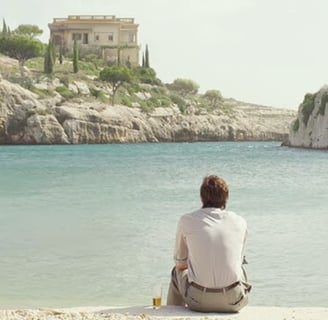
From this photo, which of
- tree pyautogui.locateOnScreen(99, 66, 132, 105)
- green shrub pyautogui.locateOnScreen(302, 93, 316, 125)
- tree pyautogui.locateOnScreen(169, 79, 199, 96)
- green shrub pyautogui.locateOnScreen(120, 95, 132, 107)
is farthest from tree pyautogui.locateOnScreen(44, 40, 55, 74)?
tree pyautogui.locateOnScreen(169, 79, 199, 96)

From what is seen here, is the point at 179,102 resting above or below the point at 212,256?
above

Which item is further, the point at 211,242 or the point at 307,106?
the point at 307,106

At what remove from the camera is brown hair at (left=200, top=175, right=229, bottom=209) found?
6.89 meters

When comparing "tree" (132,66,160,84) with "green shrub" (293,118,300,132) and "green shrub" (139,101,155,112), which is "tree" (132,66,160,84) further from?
"green shrub" (293,118,300,132)

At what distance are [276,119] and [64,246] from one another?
123 metres

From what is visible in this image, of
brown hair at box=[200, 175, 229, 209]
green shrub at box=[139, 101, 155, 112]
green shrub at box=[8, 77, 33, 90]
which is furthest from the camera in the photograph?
green shrub at box=[139, 101, 155, 112]

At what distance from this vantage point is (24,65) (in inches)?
4114

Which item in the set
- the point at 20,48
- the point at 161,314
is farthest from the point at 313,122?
the point at 161,314

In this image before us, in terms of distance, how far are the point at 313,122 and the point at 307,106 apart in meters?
1.71

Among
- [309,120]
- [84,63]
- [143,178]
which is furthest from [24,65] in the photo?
[143,178]

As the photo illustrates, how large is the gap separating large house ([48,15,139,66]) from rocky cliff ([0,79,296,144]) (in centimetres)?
1685

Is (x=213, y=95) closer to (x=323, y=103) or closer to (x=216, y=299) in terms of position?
(x=323, y=103)

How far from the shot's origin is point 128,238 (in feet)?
54.6

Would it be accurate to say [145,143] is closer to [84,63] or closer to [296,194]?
[84,63]
